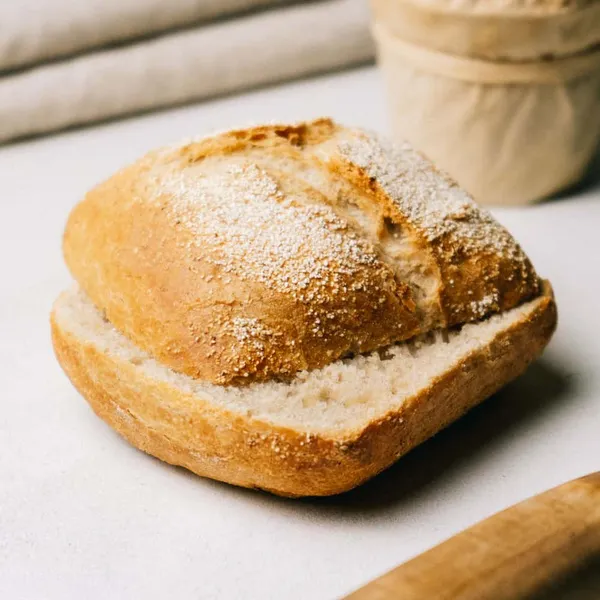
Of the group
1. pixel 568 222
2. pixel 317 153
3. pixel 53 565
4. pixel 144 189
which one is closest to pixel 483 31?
pixel 568 222

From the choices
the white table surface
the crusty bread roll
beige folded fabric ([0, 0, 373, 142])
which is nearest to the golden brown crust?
the crusty bread roll

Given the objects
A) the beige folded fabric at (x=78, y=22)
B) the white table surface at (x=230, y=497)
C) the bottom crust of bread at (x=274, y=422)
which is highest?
the beige folded fabric at (x=78, y=22)

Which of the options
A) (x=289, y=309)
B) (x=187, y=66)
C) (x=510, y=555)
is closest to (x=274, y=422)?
(x=289, y=309)

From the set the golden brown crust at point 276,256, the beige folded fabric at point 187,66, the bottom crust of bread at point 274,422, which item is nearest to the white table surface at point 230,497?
the bottom crust of bread at point 274,422

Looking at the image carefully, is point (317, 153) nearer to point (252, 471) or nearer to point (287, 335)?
point (287, 335)

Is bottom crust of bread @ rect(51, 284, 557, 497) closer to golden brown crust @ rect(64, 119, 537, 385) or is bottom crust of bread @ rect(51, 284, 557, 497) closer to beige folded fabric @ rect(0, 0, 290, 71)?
golden brown crust @ rect(64, 119, 537, 385)

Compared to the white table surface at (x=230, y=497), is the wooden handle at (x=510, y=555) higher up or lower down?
higher up

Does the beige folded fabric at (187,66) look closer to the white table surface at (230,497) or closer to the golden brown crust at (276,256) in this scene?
the white table surface at (230,497)

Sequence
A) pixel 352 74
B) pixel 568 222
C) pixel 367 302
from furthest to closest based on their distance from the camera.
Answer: pixel 352 74 → pixel 568 222 → pixel 367 302
